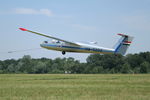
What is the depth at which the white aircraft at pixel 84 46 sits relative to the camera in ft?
149

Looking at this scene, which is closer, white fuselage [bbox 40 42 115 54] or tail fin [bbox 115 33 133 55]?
white fuselage [bbox 40 42 115 54]

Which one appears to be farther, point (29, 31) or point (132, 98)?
point (29, 31)

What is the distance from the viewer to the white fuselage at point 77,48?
45.2 m

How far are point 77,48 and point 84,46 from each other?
4.06 feet

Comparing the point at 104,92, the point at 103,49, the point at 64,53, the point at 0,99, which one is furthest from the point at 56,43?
the point at 0,99

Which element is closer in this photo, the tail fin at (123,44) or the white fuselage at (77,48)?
the white fuselage at (77,48)

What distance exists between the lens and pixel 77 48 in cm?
4694

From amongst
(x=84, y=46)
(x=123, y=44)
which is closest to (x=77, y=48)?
(x=84, y=46)

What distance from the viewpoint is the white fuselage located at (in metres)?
45.2

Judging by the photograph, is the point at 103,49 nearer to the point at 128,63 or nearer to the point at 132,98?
the point at 132,98

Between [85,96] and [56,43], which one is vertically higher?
[56,43]

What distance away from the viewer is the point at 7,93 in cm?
2484

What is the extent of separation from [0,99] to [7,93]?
3.19 metres

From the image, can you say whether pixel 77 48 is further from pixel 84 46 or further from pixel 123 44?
pixel 123 44
